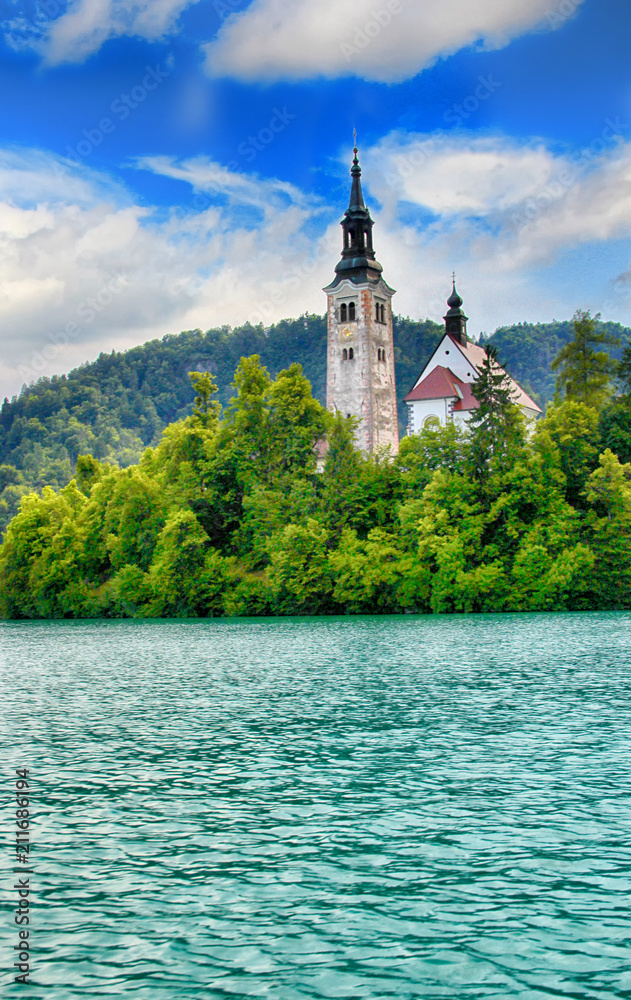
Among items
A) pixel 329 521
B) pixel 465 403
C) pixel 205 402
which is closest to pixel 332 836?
pixel 329 521

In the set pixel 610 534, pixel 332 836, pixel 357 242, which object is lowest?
pixel 332 836

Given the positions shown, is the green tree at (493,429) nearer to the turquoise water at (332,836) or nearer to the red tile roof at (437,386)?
the red tile roof at (437,386)

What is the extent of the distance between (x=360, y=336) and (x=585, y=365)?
67.4 ft

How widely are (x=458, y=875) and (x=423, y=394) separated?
8033cm

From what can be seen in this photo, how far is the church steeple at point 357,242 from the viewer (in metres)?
89.2

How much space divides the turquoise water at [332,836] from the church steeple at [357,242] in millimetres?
67806

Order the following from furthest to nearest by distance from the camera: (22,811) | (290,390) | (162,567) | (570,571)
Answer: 1. (290,390)
2. (162,567)
3. (570,571)
4. (22,811)

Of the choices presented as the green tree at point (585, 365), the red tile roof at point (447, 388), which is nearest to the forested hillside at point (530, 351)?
the red tile roof at point (447, 388)

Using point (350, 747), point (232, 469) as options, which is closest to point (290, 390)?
point (232, 469)

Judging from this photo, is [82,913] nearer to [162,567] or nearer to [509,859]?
[509,859]

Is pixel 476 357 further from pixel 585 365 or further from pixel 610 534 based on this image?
pixel 610 534

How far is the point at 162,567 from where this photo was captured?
65.9m

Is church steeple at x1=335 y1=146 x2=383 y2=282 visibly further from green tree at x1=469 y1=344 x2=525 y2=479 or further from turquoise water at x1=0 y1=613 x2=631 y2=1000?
turquoise water at x1=0 y1=613 x2=631 y2=1000

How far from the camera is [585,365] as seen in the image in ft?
250
